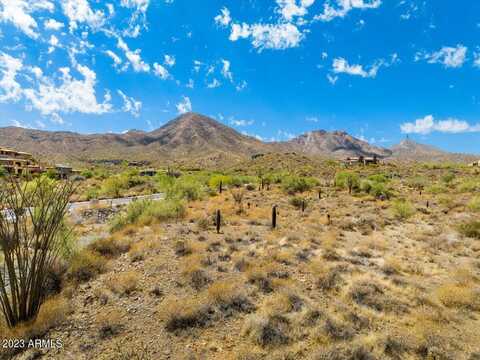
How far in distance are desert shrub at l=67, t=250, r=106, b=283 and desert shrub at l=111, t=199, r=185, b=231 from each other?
4802 mm

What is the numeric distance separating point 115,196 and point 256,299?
82.4 ft

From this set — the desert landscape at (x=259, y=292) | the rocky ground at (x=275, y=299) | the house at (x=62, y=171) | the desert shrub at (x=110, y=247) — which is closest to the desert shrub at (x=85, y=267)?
the desert landscape at (x=259, y=292)

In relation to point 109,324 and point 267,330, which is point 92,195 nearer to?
point 109,324

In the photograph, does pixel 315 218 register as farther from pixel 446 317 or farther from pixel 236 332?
pixel 236 332

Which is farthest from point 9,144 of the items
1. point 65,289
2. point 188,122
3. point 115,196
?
point 65,289

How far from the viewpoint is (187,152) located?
135250 mm

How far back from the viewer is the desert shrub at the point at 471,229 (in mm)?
12469

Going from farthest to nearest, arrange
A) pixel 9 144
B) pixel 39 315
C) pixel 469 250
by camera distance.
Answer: pixel 9 144, pixel 469 250, pixel 39 315

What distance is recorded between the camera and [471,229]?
12641mm

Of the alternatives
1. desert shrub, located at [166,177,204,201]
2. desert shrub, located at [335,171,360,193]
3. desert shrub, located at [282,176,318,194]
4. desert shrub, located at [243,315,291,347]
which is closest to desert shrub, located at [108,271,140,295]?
desert shrub, located at [243,315,291,347]

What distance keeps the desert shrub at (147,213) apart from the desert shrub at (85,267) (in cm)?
480

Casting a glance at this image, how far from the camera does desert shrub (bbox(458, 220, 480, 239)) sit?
12.5 m

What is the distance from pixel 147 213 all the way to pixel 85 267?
258 inches

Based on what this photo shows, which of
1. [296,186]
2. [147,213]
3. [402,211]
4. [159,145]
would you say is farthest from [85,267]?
[159,145]
